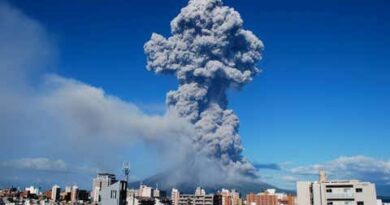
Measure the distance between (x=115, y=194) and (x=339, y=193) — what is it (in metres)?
30.4

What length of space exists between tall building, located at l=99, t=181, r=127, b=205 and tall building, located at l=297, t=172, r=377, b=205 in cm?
2814

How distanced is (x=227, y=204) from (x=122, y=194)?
92248 mm

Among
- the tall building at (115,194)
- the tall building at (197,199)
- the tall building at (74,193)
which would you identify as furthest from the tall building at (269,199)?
the tall building at (115,194)

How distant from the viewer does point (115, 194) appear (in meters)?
29.7

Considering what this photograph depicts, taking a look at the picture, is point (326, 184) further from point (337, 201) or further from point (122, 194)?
point (122, 194)

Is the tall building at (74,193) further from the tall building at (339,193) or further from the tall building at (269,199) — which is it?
the tall building at (339,193)

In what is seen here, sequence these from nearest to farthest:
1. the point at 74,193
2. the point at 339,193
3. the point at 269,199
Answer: the point at 339,193
the point at 269,199
the point at 74,193

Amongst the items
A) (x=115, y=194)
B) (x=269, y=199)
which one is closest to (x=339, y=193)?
(x=115, y=194)

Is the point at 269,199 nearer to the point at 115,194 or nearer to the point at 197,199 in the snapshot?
the point at 197,199

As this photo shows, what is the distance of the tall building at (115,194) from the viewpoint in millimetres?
29594

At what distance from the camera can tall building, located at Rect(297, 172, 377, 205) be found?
50.0 metres

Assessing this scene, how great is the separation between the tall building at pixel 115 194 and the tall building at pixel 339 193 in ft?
92.3

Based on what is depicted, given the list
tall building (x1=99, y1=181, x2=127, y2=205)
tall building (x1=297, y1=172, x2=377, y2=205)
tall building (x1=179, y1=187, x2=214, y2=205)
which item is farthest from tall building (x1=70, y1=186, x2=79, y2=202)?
tall building (x1=99, y1=181, x2=127, y2=205)

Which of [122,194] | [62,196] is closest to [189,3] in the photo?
[62,196]
